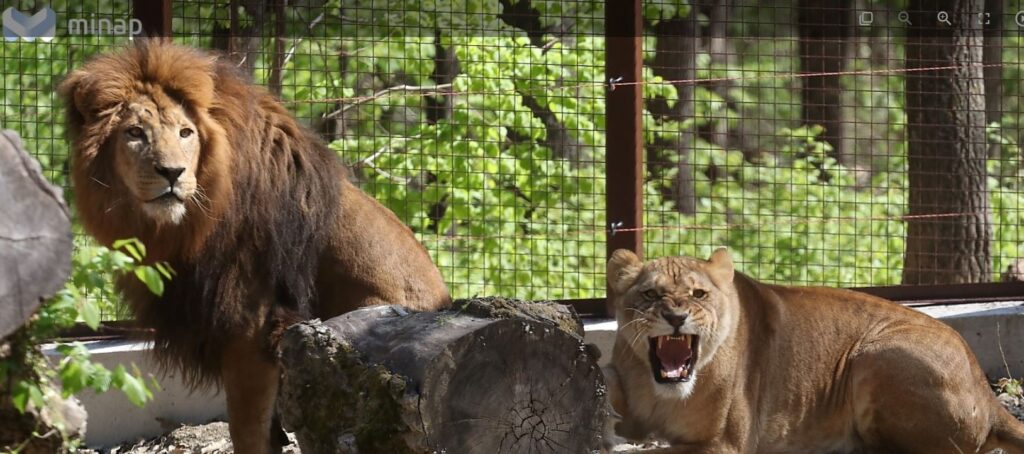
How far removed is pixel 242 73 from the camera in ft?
21.5

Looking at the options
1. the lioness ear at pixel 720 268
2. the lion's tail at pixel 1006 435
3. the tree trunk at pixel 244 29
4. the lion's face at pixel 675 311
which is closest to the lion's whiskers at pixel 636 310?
the lion's face at pixel 675 311

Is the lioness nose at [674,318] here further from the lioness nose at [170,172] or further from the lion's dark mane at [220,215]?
the lioness nose at [170,172]

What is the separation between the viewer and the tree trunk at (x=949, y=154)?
10789 mm

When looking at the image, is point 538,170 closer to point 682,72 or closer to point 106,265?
point 682,72

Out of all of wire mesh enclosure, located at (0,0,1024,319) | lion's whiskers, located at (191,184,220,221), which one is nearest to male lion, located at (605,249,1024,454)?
wire mesh enclosure, located at (0,0,1024,319)

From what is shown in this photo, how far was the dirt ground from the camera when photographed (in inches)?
299

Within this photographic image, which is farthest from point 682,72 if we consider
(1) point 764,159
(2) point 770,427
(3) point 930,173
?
(2) point 770,427

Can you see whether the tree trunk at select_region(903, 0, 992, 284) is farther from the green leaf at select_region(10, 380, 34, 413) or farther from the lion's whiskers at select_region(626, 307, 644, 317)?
the green leaf at select_region(10, 380, 34, 413)

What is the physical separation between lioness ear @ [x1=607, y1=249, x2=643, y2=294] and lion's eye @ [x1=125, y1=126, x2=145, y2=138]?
2297mm

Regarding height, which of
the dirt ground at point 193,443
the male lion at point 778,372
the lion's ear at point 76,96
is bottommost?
the dirt ground at point 193,443

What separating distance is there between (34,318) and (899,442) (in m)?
4.40

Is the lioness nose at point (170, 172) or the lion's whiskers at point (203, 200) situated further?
the lion's whiskers at point (203, 200)

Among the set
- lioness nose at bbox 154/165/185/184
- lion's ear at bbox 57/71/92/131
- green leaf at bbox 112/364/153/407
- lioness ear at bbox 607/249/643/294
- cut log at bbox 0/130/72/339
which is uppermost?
lion's ear at bbox 57/71/92/131

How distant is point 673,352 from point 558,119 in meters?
6.60
